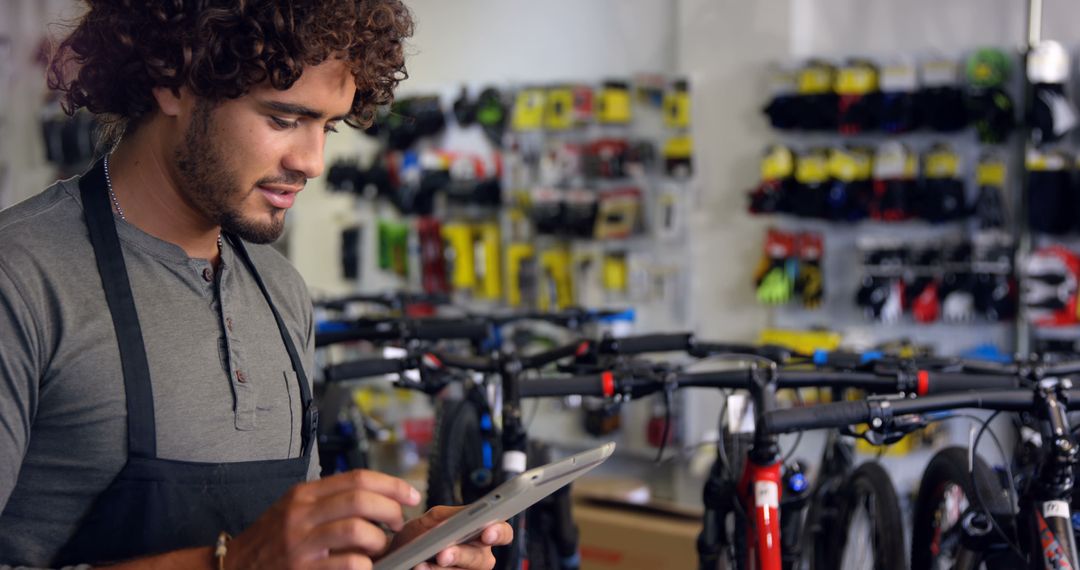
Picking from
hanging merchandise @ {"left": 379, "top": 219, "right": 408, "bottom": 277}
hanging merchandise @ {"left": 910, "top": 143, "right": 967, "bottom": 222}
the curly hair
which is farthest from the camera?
hanging merchandise @ {"left": 379, "top": 219, "right": 408, "bottom": 277}

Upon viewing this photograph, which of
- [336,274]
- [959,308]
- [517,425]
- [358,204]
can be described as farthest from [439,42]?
[517,425]

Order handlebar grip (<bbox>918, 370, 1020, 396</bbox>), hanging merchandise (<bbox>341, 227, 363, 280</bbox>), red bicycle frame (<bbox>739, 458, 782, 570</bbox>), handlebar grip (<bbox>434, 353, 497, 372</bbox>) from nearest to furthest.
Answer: red bicycle frame (<bbox>739, 458, 782, 570</bbox>) → handlebar grip (<bbox>918, 370, 1020, 396</bbox>) → handlebar grip (<bbox>434, 353, 497, 372</bbox>) → hanging merchandise (<bbox>341, 227, 363, 280</bbox>)

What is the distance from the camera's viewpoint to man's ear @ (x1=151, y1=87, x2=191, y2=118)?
4.78 ft

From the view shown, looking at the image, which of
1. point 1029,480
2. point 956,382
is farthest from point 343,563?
point 956,382

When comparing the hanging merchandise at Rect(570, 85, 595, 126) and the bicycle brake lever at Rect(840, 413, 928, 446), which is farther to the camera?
the hanging merchandise at Rect(570, 85, 595, 126)

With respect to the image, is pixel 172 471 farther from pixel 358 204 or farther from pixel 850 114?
pixel 358 204

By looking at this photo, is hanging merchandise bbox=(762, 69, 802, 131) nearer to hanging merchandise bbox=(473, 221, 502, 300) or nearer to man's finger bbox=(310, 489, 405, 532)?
hanging merchandise bbox=(473, 221, 502, 300)

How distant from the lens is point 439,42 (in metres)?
6.96

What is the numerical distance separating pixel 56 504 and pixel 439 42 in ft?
19.5

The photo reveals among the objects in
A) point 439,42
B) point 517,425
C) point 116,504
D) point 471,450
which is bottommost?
point 471,450

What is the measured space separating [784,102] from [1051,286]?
1.48 m

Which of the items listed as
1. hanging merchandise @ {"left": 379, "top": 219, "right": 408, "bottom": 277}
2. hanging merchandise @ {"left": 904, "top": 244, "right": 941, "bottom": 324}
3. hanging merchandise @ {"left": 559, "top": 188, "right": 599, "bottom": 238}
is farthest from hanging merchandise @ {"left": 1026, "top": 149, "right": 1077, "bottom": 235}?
hanging merchandise @ {"left": 379, "top": 219, "right": 408, "bottom": 277}

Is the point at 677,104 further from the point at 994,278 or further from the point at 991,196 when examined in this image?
the point at 994,278

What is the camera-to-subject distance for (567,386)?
2.51m
